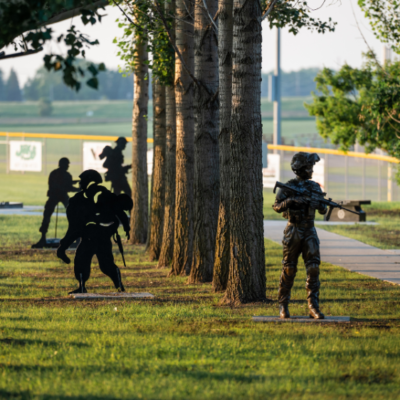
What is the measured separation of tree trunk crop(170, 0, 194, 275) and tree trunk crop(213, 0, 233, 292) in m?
2.60

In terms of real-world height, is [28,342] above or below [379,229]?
below

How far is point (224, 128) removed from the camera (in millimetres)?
10906

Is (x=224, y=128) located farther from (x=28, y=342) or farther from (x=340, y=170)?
(x=340, y=170)

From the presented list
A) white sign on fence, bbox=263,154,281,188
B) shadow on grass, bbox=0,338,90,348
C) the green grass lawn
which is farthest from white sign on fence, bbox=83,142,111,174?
shadow on grass, bbox=0,338,90,348

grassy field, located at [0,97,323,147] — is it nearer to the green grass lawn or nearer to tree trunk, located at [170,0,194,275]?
the green grass lawn

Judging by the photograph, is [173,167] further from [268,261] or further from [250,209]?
[250,209]

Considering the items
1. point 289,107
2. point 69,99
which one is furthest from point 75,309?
point 69,99

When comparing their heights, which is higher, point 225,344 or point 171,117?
point 171,117

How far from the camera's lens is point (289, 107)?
5817 inches

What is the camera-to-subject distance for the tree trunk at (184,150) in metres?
13.5

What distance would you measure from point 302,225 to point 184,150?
19.0ft

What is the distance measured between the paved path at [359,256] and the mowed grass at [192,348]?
6.61 ft

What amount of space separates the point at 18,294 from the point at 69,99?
154 meters

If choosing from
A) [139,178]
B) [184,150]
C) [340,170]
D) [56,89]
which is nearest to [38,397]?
[184,150]
